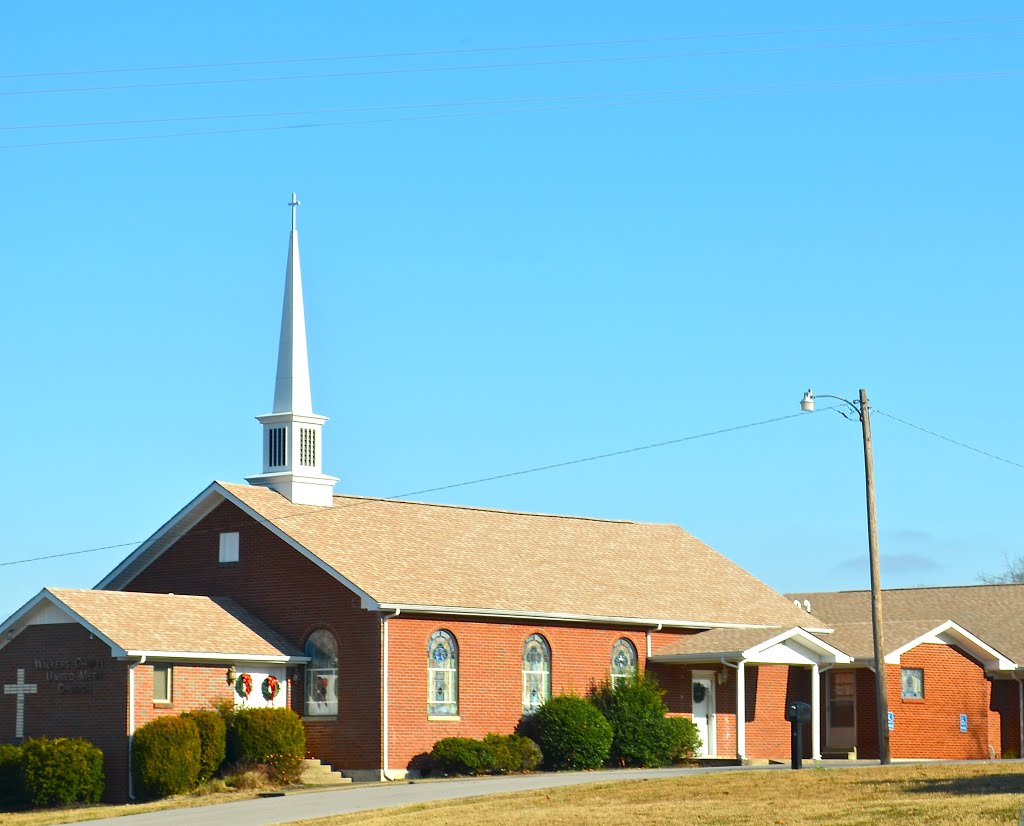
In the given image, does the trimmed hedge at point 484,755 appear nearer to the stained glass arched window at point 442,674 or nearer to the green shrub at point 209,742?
the stained glass arched window at point 442,674

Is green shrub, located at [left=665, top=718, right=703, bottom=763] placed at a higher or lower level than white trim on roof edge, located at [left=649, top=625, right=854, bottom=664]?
lower

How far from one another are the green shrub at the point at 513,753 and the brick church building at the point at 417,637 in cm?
89

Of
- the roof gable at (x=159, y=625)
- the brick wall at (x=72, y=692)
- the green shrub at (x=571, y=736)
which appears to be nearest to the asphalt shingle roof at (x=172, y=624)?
the roof gable at (x=159, y=625)

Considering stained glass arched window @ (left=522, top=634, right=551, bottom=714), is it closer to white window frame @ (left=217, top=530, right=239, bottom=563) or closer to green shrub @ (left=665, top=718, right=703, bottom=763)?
green shrub @ (left=665, top=718, right=703, bottom=763)

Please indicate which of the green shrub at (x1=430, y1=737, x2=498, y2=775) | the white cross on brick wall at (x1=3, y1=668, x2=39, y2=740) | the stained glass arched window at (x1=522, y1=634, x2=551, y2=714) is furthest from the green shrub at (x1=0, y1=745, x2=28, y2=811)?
the stained glass arched window at (x1=522, y1=634, x2=551, y2=714)

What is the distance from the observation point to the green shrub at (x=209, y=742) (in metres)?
38.9

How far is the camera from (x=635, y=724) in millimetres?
44344

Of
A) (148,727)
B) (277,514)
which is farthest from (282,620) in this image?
(148,727)

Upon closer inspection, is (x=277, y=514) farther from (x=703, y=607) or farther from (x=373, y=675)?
(x=703, y=607)

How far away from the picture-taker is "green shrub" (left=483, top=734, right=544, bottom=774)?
Result: 1630 inches

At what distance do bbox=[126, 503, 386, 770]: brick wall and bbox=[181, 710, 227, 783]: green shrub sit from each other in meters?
3.05

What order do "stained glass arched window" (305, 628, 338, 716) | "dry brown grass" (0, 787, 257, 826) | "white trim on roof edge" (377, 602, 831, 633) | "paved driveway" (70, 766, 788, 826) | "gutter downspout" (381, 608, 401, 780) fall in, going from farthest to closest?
"stained glass arched window" (305, 628, 338, 716) → "white trim on roof edge" (377, 602, 831, 633) → "gutter downspout" (381, 608, 401, 780) → "dry brown grass" (0, 787, 257, 826) → "paved driveway" (70, 766, 788, 826)

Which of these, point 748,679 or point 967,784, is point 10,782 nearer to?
point 748,679

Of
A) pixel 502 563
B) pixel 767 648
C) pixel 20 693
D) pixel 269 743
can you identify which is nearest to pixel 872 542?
pixel 767 648
